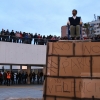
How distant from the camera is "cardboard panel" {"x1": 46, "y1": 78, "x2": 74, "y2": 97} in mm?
7273

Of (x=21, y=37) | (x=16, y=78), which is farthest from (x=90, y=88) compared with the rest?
(x=16, y=78)

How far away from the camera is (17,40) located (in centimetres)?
2795

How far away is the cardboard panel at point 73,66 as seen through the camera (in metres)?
7.24

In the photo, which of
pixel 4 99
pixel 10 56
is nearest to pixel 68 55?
pixel 4 99

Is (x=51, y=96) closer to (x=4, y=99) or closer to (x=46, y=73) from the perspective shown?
(x=46, y=73)

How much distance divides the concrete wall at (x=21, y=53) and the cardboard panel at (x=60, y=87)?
1973 cm

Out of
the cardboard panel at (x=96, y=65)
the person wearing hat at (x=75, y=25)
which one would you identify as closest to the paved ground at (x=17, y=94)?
the person wearing hat at (x=75, y=25)

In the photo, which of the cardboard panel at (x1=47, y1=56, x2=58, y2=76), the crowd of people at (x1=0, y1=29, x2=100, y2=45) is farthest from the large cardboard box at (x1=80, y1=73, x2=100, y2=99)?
the crowd of people at (x1=0, y1=29, x2=100, y2=45)

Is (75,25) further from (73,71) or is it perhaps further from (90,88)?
(90,88)

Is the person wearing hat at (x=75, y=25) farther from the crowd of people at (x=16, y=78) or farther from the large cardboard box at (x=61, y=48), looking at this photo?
the crowd of people at (x=16, y=78)

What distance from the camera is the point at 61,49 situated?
7465 millimetres

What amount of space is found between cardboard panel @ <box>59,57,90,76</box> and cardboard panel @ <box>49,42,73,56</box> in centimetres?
17

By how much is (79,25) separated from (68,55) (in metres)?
1.78

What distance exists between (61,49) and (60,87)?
1.04 m
